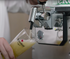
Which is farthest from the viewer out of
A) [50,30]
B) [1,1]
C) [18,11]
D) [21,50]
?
[18,11]

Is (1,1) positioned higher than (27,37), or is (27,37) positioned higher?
(1,1)

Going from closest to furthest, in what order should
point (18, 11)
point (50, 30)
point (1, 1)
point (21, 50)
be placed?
point (21, 50) → point (50, 30) → point (1, 1) → point (18, 11)

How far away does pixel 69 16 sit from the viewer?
0.54 metres

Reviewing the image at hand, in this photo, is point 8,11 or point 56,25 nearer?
point 56,25

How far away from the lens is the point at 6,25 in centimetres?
81

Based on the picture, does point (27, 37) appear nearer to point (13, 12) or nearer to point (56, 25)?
point (56, 25)

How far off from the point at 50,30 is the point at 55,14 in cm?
12

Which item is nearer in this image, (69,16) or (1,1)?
(69,16)

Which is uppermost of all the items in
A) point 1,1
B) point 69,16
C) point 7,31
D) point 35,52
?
point 1,1

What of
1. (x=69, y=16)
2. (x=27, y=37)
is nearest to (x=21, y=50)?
(x=27, y=37)

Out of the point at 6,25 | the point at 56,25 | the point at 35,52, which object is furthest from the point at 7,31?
the point at 56,25

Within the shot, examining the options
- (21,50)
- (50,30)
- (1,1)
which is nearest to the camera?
(21,50)

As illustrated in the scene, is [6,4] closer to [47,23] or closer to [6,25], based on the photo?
[6,25]

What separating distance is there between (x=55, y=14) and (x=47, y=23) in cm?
6
